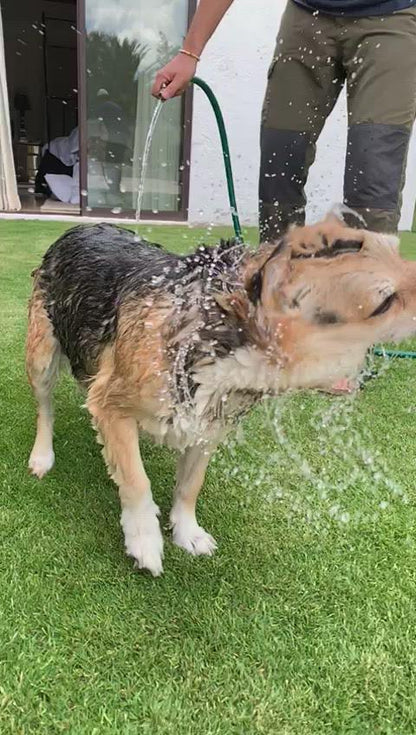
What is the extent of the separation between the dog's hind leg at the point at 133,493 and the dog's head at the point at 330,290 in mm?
724

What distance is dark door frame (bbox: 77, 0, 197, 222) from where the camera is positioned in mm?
10172

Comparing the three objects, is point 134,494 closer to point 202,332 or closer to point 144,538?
point 144,538

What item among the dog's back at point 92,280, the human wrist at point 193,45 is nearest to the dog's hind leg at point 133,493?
the dog's back at point 92,280

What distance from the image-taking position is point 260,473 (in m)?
3.09

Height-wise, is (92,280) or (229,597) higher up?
(92,280)

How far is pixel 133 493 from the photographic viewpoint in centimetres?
228

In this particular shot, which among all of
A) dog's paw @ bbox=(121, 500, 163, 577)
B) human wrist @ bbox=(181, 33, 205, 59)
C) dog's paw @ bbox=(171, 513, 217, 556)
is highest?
human wrist @ bbox=(181, 33, 205, 59)

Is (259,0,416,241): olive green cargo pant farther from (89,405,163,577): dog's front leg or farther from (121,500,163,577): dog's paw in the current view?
(121,500,163,577): dog's paw

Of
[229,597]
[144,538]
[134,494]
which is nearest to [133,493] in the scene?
[134,494]

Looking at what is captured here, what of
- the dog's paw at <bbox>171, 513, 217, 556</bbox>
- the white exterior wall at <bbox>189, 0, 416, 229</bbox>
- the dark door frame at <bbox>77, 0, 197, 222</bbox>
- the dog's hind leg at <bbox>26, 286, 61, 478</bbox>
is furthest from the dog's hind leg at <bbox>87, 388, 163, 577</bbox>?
the dark door frame at <bbox>77, 0, 197, 222</bbox>

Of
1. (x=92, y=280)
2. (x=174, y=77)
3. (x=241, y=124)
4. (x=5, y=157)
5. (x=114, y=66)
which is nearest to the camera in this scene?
(x=92, y=280)

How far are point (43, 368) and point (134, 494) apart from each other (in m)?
1.06

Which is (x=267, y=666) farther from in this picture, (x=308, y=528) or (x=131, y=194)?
(x=131, y=194)

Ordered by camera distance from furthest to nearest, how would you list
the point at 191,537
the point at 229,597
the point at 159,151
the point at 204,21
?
the point at 159,151, the point at 204,21, the point at 191,537, the point at 229,597
